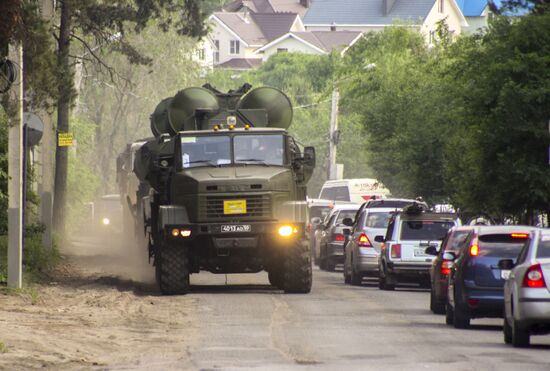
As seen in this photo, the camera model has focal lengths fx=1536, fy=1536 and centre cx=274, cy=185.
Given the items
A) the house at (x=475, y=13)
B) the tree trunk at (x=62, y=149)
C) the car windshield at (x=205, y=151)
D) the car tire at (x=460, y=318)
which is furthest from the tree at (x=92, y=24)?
the house at (x=475, y=13)

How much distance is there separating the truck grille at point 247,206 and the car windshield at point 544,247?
9.10 m

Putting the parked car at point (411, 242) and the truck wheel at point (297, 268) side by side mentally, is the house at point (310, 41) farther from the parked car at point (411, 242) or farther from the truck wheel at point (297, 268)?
the truck wheel at point (297, 268)

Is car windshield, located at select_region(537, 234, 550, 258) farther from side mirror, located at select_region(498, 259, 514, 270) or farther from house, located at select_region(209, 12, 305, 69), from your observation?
house, located at select_region(209, 12, 305, 69)

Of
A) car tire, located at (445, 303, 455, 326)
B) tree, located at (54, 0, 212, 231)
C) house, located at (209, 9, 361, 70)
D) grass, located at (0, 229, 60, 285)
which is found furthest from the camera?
house, located at (209, 9, 361, 70)

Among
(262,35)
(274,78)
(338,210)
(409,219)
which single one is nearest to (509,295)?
(409,219)

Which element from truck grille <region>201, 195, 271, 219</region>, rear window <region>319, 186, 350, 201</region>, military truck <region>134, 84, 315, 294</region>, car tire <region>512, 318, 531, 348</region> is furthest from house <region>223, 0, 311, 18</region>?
car tire <region>512, 318, 531, 348</region>

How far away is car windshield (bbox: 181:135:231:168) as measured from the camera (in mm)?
27109

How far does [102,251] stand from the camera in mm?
49375

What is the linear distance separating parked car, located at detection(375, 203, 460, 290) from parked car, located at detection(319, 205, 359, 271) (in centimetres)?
893

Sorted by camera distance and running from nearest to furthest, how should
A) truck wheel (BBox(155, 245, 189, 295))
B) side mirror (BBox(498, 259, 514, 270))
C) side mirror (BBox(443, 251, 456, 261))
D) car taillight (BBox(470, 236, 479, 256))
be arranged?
side mirror (BBox(498, 259, 514, 270))
car taillight (BBox(470, 236, 479, 256))
side mirror (BBox(443, 251, 456, 261))
truck wheel (BBox(155, 245, 189, 295))

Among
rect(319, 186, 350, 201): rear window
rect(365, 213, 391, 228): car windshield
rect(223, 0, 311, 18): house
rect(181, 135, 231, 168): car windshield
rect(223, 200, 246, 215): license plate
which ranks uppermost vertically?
rect(223, 0, 311, 18): house

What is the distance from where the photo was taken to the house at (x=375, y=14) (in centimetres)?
14938

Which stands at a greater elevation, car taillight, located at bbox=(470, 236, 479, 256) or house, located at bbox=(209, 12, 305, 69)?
house, located at bbox=(209, 12, 305, 69)

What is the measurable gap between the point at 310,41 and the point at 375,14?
30.3ft
